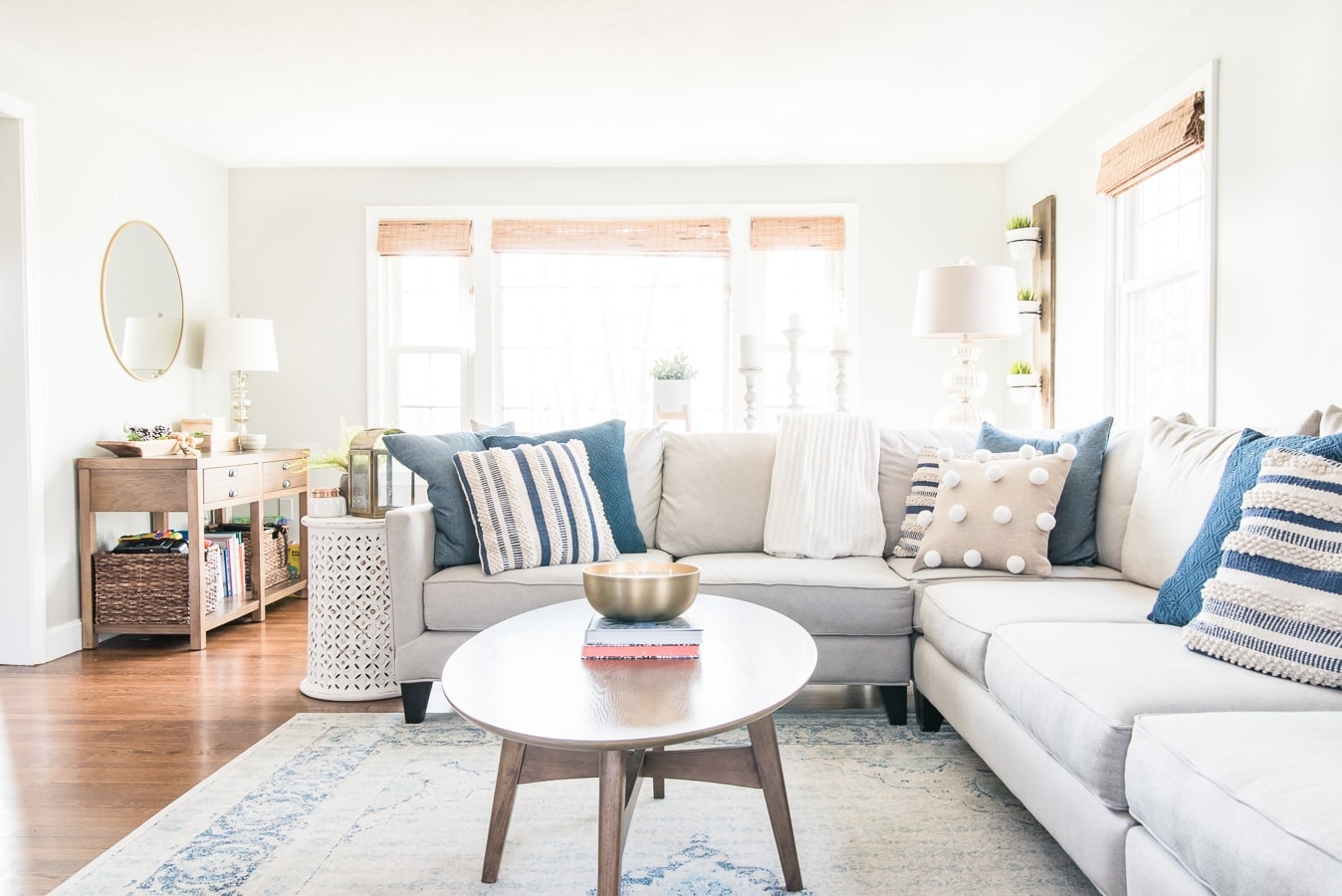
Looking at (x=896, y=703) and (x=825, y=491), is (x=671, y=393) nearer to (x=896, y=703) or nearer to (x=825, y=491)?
(x=825, y=491)

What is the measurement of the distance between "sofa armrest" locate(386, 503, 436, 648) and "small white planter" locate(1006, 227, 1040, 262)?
3.54 meters

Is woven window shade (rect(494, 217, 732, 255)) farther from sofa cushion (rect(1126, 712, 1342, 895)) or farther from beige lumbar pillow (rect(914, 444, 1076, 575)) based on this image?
sofa cushion (rect(1126, 712, 1342, 895))

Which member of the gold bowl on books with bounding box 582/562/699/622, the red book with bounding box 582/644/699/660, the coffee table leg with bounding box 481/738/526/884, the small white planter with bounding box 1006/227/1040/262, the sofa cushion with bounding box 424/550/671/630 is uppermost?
the small white planter with bounding box 1006/227/1040/262

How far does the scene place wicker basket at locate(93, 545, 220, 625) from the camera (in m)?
3.60

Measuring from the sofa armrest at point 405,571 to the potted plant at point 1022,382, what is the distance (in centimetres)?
333

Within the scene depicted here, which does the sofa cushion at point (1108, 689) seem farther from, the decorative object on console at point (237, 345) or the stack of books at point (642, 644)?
the decorative object on console at point (237, 345)

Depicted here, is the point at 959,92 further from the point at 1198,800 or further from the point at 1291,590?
the point at 1198,800

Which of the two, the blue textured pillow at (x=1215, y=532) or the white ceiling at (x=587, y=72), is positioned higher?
the white ceiling at (x=587, y=72)

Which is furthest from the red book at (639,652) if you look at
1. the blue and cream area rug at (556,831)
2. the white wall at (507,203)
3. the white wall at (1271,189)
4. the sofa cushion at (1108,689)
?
the white wall at (507,203)

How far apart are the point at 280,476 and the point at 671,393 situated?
6.75 feet

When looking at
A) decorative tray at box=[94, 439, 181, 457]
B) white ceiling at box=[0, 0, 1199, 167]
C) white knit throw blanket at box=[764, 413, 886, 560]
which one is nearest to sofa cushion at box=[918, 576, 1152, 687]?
white knit throw blanket at box=[764, 413, 886, 560]

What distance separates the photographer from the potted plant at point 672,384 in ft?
14.9

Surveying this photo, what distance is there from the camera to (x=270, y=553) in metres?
4.26

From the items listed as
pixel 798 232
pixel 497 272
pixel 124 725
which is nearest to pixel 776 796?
pixel 124 725
